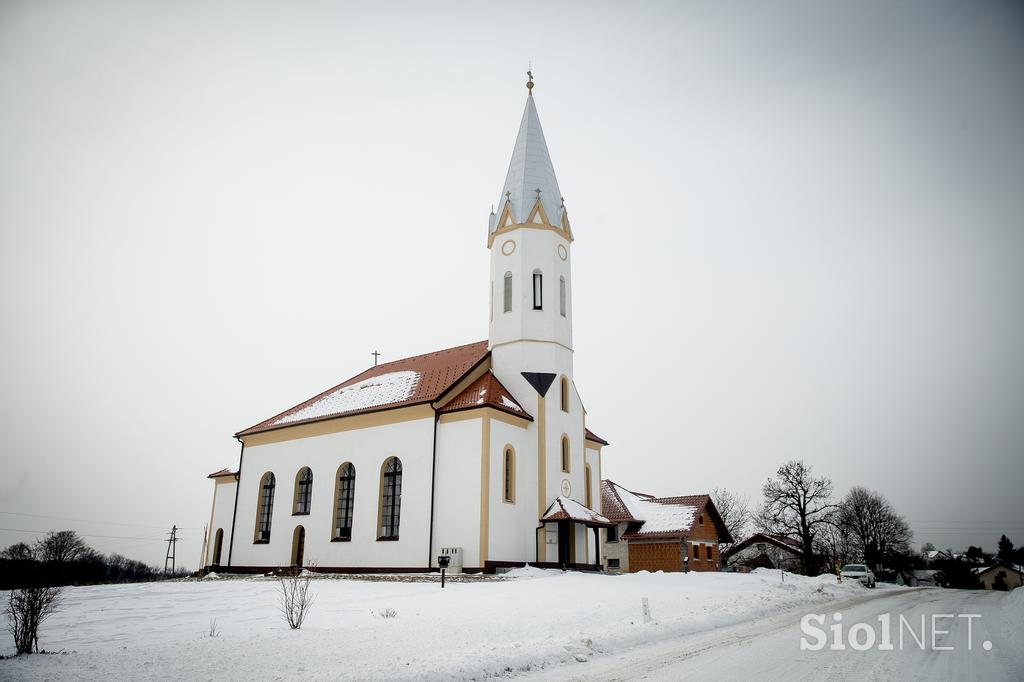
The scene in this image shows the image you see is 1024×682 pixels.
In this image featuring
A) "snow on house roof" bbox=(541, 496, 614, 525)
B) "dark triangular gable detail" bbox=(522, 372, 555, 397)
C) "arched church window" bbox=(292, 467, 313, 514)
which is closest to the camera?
→ "snow on house roof" bbox=(541, 496, 614, 525)

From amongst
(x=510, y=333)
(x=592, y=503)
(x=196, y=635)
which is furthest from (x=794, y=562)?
(x=196, y=635)

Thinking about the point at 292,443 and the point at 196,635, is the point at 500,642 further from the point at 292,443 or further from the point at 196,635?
the point at 292,443

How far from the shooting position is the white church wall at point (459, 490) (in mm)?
26031

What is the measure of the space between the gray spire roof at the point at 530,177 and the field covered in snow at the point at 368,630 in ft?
63.7

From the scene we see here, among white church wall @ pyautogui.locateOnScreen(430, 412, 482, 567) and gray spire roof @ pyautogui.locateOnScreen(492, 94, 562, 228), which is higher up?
gray spire roof @ pyautogui.locateOnScreen(492, 94, 562, 228)

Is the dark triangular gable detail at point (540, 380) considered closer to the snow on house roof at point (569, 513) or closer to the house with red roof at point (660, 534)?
the snow on house roof at point (569, 513)

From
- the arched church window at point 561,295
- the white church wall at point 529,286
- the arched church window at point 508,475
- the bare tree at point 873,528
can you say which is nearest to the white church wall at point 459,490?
the arched church window at point 508,475

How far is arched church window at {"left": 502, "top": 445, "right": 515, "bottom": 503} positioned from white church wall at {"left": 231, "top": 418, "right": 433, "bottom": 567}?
10.8 feet

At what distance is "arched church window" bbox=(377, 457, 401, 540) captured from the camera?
93.9 ft

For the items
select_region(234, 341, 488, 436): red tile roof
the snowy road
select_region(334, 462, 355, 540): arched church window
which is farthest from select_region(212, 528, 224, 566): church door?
the snowy road

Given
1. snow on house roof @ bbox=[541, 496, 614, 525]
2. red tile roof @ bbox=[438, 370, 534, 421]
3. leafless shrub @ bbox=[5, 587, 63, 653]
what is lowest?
leafless shrub @ bbox=[5, 587, 63, 653]

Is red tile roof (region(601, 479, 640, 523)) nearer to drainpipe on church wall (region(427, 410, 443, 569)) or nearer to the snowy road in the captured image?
drainpipe on church wall (region(427, 410, 443, 569))

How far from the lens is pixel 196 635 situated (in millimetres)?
10336

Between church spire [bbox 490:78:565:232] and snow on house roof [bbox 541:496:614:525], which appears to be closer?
snow on house roof [bbox 541:496:614:525]
